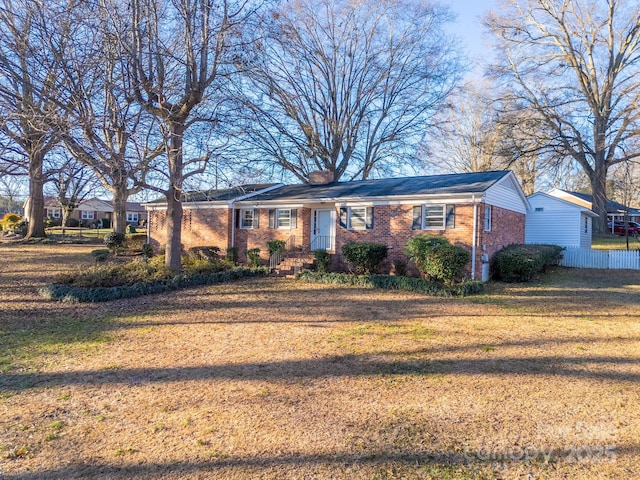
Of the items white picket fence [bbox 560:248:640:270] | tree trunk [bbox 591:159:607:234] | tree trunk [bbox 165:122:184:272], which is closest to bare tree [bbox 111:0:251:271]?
tree trunk [bbox 165:122:184:272]

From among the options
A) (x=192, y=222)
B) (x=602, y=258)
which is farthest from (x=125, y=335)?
(x=602, y=258)

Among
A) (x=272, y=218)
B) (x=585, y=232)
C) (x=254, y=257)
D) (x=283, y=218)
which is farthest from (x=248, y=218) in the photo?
(x=585, y=232)

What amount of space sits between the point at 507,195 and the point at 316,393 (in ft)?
45.0

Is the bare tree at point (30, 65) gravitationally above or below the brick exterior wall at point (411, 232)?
above

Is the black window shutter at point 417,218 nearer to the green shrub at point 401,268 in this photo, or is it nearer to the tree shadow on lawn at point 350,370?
the green shrub at point 401,268

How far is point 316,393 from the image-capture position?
14.5 feet

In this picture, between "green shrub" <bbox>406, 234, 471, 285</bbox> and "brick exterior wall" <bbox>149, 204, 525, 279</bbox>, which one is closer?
"green shrub" <bbox>406, 234, 471, 285</bbox>

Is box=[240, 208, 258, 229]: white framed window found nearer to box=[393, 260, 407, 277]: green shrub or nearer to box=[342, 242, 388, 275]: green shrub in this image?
box=[342, 242, 388, 275]: green shrub

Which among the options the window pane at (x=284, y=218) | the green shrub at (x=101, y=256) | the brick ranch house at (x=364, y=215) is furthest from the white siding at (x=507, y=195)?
the green shrub at (x=101, y=256)

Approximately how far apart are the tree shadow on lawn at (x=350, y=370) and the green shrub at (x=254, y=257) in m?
11.0

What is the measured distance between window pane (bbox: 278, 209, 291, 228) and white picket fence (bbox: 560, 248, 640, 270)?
13013 millimetres

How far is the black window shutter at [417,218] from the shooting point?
13867 mm

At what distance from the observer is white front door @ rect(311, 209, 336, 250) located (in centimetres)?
1653

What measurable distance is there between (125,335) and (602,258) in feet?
63.4
